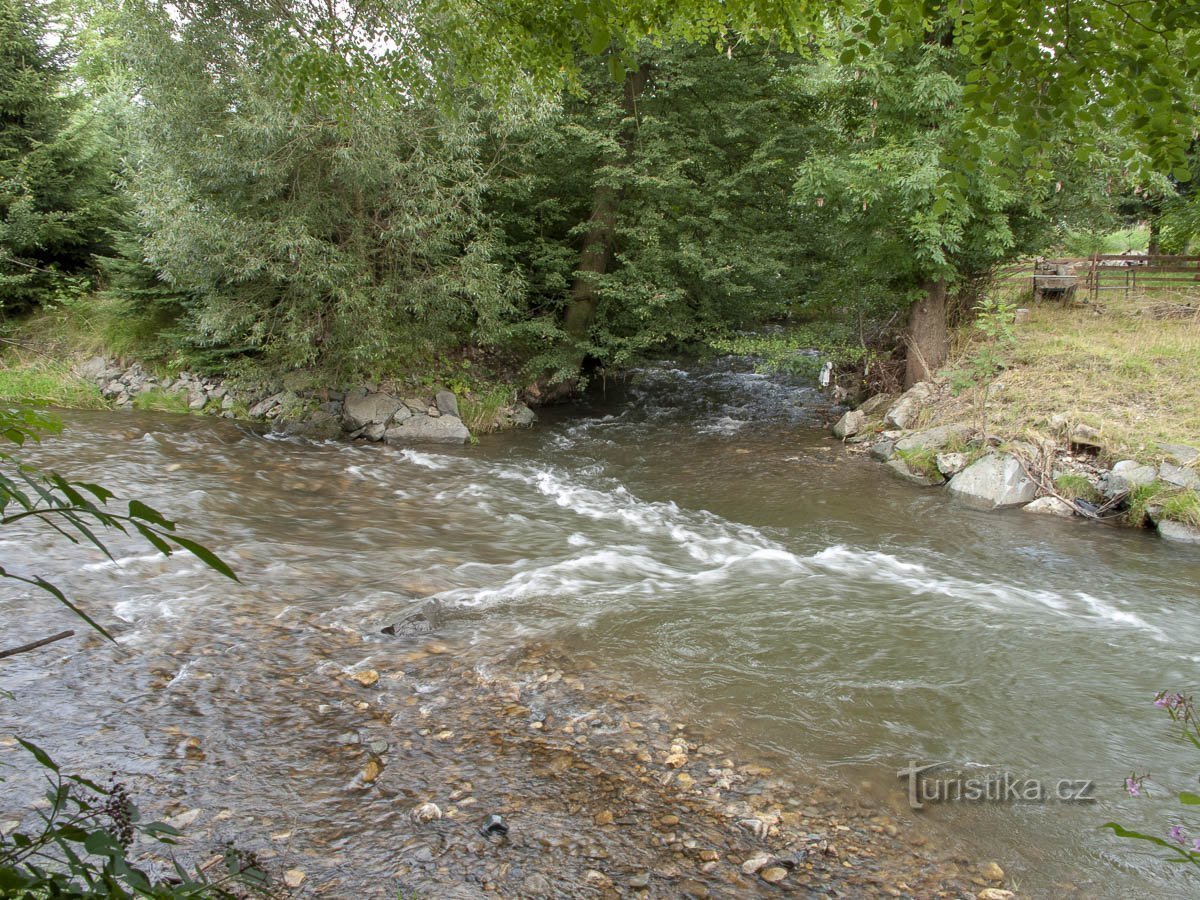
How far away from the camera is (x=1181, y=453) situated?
31.1 feet

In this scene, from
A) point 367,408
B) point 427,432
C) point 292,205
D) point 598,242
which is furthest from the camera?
point 598,242

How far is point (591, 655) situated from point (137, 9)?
11.7 metres

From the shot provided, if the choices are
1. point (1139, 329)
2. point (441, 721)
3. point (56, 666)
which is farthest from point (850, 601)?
point (1139, 329)

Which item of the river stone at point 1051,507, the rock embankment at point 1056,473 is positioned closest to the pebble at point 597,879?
the rock embankment at point 1056,473

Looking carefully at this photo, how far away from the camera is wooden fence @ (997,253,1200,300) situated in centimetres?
1569

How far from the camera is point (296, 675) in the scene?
16.9ft

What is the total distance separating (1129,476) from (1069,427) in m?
1.17

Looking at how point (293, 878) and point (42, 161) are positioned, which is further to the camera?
point (42, 161)

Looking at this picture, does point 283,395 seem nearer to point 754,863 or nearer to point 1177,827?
point 754,863

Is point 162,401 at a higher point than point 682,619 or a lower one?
higher

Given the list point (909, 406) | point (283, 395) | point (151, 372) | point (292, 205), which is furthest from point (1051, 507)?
point (151, 372)

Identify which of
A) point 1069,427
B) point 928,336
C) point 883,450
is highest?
point 928,336

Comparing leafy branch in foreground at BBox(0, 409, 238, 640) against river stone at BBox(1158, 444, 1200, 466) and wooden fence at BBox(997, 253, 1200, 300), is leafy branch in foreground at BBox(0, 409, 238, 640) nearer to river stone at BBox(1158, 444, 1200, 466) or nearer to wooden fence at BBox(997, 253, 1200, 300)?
river stone at BBox(1158, 444, 1200, 466)

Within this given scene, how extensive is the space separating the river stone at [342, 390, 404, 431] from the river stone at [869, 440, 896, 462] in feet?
27.0
